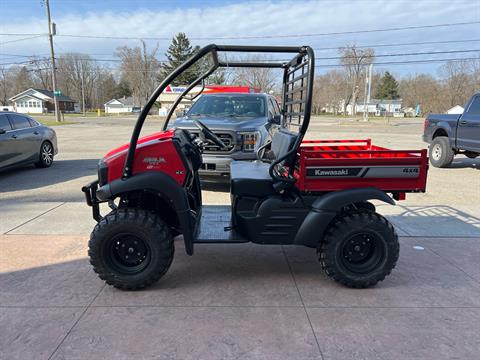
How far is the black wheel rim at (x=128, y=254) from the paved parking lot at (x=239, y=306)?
0.22 meters

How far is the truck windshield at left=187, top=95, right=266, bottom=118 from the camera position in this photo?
791 centimetres

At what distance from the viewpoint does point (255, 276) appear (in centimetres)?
379

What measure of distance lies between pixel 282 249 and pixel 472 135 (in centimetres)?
739

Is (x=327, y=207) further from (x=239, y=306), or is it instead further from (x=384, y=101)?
(x=384, y=101)

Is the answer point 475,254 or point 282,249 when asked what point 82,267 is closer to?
point 282,249

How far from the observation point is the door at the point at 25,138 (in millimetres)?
8789

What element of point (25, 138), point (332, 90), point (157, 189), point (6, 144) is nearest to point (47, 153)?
point (25, 138)

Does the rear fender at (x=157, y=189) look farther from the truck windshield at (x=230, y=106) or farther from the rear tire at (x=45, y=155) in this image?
the rear tire at (x=45, y=155)

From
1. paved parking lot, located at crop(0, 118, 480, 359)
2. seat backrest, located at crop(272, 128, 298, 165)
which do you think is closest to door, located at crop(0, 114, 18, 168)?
paved parking lot, located at crop(0, 118, 480, 359)

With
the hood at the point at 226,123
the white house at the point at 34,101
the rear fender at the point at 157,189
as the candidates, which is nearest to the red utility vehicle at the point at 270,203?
the rear fender at the point at 157,189

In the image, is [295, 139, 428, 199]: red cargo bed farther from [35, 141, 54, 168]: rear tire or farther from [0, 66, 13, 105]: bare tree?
[0, 66, 13, 105]: bare tree

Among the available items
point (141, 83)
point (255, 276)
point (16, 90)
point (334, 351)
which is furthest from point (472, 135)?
point (16, 90)

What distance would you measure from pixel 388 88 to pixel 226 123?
98540 millimetres

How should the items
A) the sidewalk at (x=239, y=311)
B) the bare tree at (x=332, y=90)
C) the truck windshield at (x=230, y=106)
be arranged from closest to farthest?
the sidewalk at (x=239, y=311) < the truck windshield at (x=230, y=106) < the bare tree at (x=332, y=90)
